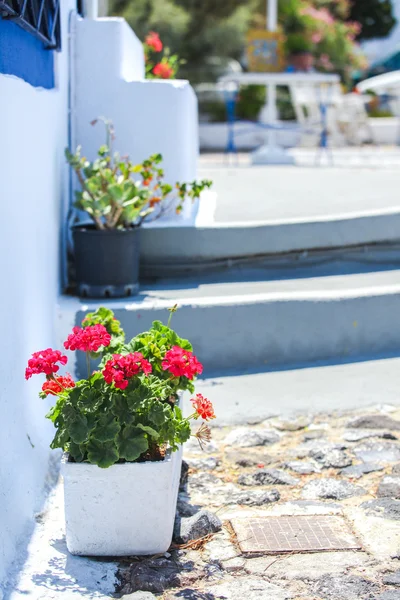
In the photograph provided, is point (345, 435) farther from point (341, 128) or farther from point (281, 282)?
point (341, 128)

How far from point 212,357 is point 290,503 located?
4.62ft

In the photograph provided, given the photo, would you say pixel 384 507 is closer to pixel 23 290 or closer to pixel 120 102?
pixel 23 290

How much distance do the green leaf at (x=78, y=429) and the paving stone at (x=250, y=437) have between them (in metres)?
1.19

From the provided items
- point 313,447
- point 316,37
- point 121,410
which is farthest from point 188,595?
point 316,37

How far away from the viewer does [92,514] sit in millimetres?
2688

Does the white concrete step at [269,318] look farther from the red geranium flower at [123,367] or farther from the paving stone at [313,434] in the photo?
the red geranium flower at [123,367]

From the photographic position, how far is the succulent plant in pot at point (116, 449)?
2.64 m

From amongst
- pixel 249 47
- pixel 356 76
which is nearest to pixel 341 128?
pixel 249 47

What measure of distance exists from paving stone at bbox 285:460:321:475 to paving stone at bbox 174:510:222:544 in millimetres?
553

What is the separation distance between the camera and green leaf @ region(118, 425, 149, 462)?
2.64 m

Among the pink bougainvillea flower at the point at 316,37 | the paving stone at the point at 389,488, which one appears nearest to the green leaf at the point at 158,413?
the paving stone at the point at 389,488

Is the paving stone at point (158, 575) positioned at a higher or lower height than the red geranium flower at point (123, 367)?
lower

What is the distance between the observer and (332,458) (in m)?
3.54

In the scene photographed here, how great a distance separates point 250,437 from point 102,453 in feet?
4.06
